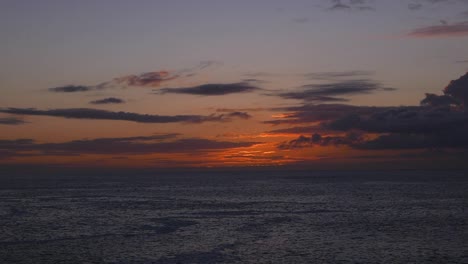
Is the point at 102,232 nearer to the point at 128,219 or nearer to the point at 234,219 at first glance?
the point at 128,219

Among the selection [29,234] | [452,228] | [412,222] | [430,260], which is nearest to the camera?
[430,260]

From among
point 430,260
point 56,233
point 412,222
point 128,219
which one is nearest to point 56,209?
point 128,219

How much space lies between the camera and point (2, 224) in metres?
68.4

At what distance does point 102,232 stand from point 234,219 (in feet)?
64.3

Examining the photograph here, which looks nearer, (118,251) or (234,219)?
(118,251)

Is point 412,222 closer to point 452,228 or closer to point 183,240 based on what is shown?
point 452,228

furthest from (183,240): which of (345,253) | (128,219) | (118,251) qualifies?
(128,219)

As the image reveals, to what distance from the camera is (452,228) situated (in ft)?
214

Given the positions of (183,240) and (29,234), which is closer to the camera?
(183,240)

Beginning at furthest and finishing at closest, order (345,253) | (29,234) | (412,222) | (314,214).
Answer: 1. (314,214)
2. (412,222)
3. (29,234)
4. (345,253)

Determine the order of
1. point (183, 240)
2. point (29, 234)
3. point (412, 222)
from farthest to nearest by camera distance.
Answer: point (412, 222) → point (29, 234) → point (183, 240)

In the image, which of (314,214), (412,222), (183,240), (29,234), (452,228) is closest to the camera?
(183,240)

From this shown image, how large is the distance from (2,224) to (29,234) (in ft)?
35.9

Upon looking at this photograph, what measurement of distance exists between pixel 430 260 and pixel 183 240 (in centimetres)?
2311
